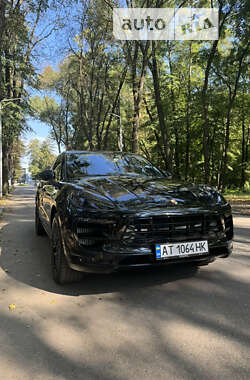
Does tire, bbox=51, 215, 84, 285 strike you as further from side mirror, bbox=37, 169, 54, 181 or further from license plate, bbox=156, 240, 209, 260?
side mirror, bbox=37, 169, 54, 181

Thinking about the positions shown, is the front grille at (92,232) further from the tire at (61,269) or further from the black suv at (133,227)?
Answer: the tire at (61,269)

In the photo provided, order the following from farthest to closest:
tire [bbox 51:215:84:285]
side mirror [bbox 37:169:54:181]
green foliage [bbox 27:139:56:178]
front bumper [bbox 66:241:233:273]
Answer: green foliage [bbox 27:139:56:178] → side mirror [bbox 37:169:54:181] → tire [bbox 51:215:84:285] → front bumper [bbox 66:241:233:273]

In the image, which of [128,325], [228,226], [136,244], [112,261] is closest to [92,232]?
[112,261]

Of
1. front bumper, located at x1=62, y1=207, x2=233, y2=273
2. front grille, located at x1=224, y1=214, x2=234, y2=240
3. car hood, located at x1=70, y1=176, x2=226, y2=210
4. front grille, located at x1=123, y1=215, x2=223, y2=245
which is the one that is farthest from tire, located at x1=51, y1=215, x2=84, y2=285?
front grille, located at x1=224, y1=214, x2=234, y2=240

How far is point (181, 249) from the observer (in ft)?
10.0

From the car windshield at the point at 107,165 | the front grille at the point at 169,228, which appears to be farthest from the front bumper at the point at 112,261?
the car windshield at the point at 107,165

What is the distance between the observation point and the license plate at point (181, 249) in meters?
2.98

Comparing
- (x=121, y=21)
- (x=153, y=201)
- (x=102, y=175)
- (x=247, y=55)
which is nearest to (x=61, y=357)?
(x=153, y=201)

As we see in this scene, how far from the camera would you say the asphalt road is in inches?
80.2

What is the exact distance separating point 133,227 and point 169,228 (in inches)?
14.6

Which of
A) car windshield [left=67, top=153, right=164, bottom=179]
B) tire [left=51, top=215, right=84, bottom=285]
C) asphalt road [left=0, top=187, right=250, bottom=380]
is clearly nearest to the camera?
asphalt road [left=0, top=187, right=250, bottom=380]

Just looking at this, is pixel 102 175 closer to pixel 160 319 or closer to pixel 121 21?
pixel 160 319

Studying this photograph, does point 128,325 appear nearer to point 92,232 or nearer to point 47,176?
point 92,232

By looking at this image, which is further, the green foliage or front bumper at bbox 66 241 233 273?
the green foliage
